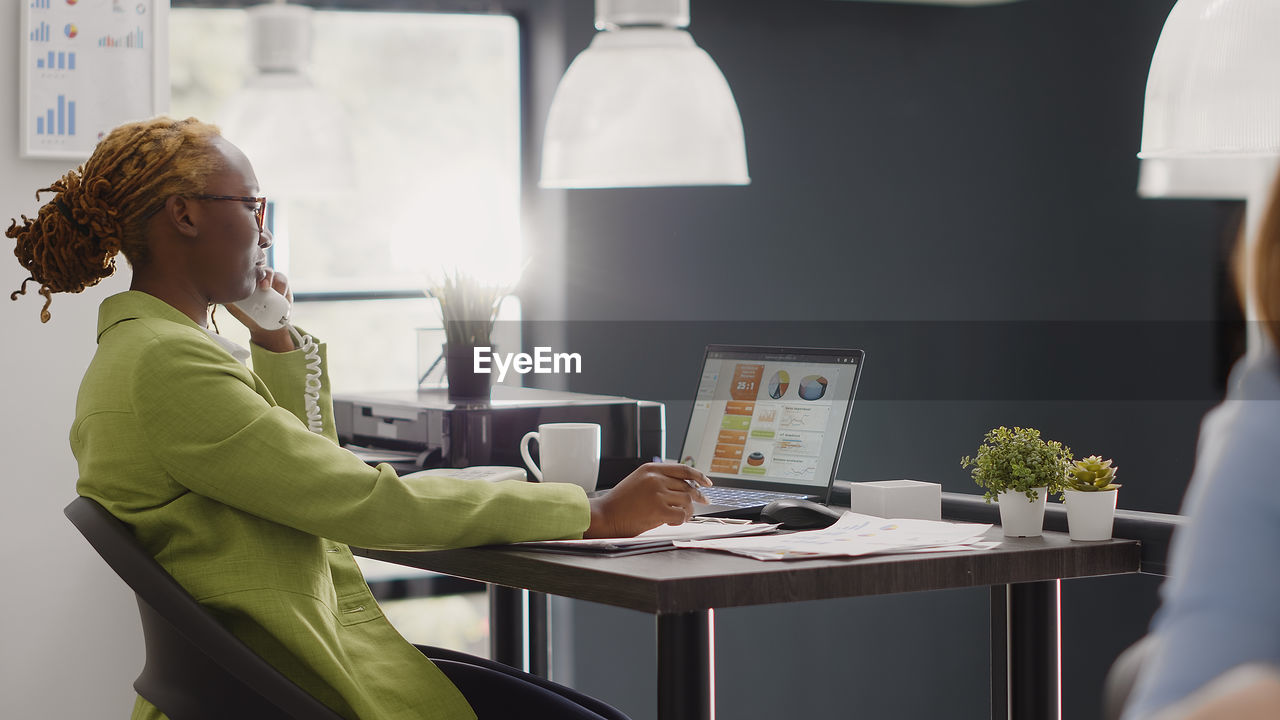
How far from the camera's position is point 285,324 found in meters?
2.04

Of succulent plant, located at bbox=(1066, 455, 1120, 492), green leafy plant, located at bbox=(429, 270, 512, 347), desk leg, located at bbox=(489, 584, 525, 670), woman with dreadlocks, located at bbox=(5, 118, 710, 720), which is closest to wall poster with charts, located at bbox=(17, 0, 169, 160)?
green leafy plant, located at bbox=(429, 270, 512, 347)

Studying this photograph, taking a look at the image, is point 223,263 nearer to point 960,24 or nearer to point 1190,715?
point 1190,715

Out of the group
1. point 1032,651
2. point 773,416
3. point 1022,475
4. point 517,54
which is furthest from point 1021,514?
point 517,54

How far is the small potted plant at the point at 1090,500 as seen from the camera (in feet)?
5.91

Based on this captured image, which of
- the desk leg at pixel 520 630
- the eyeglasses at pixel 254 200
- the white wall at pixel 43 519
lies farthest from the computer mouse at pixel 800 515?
the white wall at pixel 43 519

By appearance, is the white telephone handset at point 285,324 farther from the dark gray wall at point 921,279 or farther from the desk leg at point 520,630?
the dark gray wall at point 921,279

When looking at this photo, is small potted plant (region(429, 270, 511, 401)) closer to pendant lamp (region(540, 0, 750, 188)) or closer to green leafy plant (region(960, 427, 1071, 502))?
pendant lamp (region(540, 0, 750, 188))

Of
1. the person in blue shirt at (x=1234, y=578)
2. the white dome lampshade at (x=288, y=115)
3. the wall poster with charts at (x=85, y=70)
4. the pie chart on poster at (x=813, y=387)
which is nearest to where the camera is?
the person in blue shirt at (x=1234, y=578)

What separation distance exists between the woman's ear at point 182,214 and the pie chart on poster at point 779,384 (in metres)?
1.01

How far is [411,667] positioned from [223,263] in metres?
0.52

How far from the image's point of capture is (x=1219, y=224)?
3984mm

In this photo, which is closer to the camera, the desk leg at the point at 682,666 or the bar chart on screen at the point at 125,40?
the desk leg at the point at 682,666

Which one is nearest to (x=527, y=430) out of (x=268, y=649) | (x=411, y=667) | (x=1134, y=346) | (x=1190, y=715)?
(x=411, y=667)

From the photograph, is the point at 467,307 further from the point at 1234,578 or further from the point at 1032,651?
the point at 1234,578
